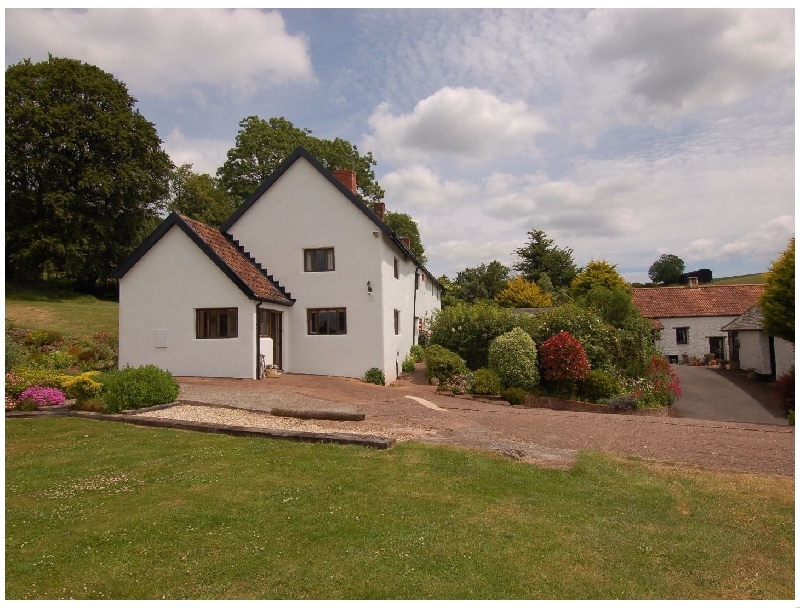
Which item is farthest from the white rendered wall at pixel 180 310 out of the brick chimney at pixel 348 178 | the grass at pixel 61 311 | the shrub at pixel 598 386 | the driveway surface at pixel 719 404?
the driveway surface at pixel 719 404

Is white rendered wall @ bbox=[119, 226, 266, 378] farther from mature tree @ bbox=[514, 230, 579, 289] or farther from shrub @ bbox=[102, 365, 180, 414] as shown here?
mature tree @ bbox=[514, 230, 579, 289]

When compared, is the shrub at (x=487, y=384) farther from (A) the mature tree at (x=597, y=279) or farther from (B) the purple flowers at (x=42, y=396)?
(A) the mature tree at (x=597, y=279)

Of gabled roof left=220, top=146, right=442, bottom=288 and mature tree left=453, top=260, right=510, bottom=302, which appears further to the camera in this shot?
mature tree left=453, top=260, right=510, bottom=302

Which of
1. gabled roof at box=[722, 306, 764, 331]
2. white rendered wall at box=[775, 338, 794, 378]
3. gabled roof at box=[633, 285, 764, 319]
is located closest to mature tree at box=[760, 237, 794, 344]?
white rendered wall at box=[775, 338, 794, 378]

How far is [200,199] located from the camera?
50.8m

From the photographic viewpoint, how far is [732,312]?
44.6 meters

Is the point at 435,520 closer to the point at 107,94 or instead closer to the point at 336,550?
the point at 336,550

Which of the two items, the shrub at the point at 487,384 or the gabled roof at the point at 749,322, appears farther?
the gabled roof at the point at 749,322

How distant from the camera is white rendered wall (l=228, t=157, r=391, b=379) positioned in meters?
23.2

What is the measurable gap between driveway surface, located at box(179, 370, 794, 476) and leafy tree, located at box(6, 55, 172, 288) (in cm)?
2626

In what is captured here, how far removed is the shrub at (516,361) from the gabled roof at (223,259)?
8.60 metres

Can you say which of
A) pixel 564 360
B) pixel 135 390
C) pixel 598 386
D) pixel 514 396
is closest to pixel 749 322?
pixel 598 386

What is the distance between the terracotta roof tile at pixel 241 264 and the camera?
70.0ft

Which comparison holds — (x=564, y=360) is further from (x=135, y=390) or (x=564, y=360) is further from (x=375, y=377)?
(x=135, y=390)
